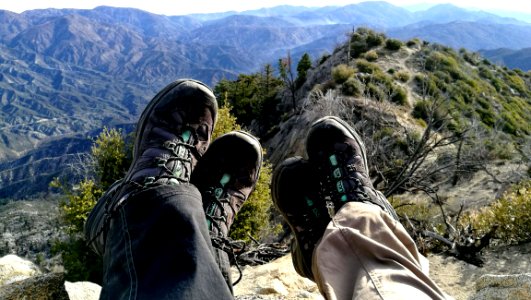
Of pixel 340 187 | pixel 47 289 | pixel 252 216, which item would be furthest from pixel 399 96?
pixel 47 289

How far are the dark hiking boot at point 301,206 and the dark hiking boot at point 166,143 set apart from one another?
722mm

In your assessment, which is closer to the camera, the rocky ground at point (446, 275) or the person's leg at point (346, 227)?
the person's leg at point (346, 227)

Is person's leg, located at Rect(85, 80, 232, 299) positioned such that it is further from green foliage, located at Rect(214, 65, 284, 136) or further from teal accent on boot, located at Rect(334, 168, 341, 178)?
green foliage, located at Rect(214, 65, 284, 136)

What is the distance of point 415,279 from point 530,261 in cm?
267

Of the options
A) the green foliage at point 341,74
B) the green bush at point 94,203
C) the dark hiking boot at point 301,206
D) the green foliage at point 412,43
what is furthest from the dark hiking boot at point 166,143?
the green foliage at point 412,43

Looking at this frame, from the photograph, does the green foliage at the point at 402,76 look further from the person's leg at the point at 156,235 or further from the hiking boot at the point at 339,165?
the person's leg at the point at 156,235

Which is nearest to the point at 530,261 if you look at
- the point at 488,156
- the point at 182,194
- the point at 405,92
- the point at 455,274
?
the point at 455,274

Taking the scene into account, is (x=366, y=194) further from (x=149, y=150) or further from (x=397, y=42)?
(x=397, y=42)

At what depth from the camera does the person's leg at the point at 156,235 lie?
1.67 m

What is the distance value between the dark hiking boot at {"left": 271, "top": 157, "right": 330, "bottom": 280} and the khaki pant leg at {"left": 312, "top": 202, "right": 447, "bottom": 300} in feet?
2.37

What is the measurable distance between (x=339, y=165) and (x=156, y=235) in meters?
1.70

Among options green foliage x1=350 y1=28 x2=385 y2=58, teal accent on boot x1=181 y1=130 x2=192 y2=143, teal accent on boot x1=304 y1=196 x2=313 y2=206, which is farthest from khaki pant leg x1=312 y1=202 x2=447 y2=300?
green foliage x1=350 y1=28 x2=385 y2=58

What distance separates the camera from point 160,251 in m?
1.78

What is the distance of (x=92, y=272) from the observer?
21.6ft
